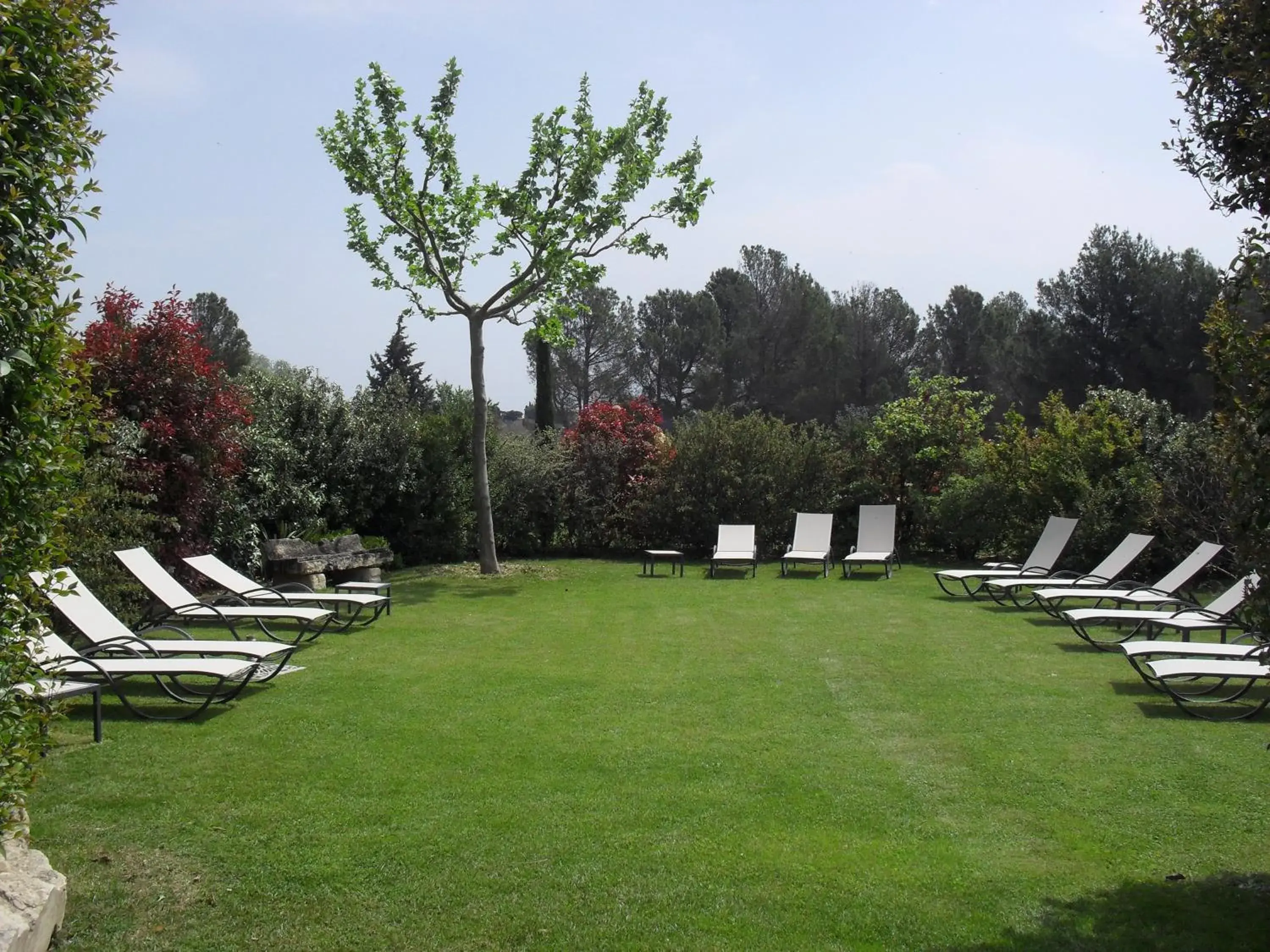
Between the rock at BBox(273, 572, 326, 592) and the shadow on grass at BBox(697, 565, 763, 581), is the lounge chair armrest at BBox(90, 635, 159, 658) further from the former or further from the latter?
the shadow on grass at BBox(697, 565, 763, 581)

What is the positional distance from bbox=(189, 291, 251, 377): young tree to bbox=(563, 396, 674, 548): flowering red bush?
2887cm

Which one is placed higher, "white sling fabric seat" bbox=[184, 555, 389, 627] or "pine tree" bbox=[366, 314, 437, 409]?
"pine tree" bbox=[366, 314, 437, 409]

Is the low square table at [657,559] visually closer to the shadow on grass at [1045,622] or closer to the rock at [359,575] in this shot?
the rock at [359,575]

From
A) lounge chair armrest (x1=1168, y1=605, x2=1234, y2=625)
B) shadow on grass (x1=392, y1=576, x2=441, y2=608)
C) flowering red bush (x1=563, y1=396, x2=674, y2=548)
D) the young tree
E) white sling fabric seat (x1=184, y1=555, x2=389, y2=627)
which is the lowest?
shadow on grass (x1=392, y1=576, x2=441, y2=608)

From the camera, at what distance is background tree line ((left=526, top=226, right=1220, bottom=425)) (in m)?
26.1

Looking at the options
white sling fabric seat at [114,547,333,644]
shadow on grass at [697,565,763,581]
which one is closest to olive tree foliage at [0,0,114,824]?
white sling fabric seat at [114,547,333,644]

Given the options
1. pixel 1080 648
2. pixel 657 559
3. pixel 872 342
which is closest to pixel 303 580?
pixel 657 559

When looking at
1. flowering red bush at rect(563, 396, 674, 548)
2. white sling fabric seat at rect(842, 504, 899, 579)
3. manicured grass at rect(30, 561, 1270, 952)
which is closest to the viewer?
manicured grass at rect(30, 561, 1270, 952)

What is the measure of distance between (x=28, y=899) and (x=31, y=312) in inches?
77.9

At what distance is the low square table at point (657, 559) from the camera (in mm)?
16266

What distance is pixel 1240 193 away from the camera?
149 inches

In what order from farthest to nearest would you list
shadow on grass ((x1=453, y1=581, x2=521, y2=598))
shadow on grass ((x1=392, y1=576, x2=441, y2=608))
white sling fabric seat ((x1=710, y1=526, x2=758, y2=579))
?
white sling fabric seat ((x1=710, y1=526, x2=758, y2=579))
shadow on grass ((x1=453, y1=581, x2=521, y2=598))
shadow on grass ((x1=392, y1=576, x2=441, y2=608))

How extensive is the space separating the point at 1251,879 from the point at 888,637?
594cm

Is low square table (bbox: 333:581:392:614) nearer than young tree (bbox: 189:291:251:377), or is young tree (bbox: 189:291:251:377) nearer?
low square table (bbox: 333:581:392:614)
